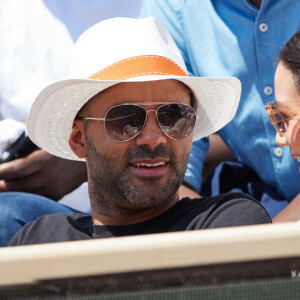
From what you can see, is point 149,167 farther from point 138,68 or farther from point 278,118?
point 278,118

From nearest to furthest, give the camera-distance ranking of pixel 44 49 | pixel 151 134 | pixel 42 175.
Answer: pixel 151 134, pixel 42 175, pixel 44 49

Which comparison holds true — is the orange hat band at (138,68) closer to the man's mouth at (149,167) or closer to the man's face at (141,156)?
the man's face at (141,156)

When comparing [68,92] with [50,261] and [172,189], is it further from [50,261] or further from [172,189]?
[50,261]

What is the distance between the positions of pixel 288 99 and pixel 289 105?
0.02 metres

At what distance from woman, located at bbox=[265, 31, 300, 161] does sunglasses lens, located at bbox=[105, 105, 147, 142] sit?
0.48m

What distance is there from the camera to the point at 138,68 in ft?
6.59

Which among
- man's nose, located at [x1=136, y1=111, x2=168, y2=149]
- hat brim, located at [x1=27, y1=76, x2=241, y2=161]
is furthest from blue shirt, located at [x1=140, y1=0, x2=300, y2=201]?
man's nose, located at [x1=136, y1=111, x2=168, y2=149]

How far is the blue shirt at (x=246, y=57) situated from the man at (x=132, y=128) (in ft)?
1.46

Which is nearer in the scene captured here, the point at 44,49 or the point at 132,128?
the point at 132,128

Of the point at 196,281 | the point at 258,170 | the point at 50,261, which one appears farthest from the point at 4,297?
the point at 258,170

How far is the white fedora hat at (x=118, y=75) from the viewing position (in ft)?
6.68

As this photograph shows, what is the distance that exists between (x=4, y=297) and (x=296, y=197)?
5.77 feet

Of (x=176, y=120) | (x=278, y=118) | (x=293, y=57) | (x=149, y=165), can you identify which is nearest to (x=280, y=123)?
(x=278, y=118)

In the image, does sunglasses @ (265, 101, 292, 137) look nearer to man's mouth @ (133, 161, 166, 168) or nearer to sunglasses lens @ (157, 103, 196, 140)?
sunglasses lens @ (157, 103, 196, 140)
